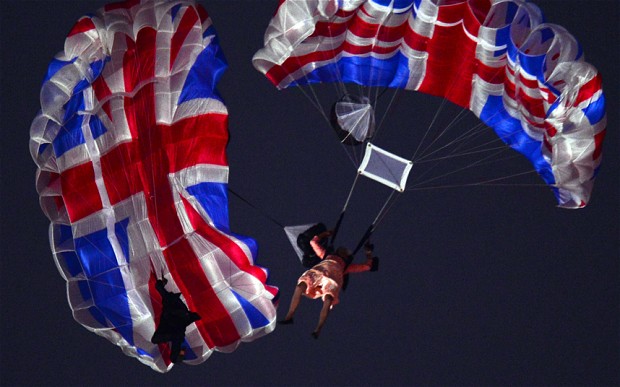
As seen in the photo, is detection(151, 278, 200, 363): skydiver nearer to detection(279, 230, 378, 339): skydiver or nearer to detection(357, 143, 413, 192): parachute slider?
detection(279, 230, 378, 339): skydiver

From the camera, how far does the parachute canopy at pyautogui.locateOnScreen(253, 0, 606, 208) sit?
10.4 m

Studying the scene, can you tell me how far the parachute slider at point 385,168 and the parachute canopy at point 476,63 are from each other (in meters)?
0.61

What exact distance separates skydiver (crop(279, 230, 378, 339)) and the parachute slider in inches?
35.0

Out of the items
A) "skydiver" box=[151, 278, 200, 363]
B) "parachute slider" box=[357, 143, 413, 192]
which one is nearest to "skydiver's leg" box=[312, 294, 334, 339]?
"skydiver" box=[151, 278, 200, 363]

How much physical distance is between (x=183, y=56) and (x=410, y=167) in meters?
1.94

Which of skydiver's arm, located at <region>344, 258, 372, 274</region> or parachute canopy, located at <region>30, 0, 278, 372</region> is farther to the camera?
skydiver's arm, located at <region>344, 258, 372, 274</region>

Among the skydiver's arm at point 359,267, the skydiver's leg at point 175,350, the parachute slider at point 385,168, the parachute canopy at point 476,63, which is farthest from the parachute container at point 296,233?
the skydiver's leg at point 175,350

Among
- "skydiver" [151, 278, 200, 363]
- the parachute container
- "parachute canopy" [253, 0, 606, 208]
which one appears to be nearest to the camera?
"skydiver" [151, 278, 200, 363]

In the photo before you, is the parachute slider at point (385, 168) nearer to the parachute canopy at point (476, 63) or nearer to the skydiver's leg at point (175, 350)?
the parachute canopy at point (476, 63)

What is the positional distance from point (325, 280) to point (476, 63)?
85.3 inches

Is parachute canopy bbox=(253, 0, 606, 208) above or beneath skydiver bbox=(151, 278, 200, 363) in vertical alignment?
above

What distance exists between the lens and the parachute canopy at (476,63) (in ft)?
34.2

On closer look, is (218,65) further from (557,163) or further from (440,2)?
(557,163)

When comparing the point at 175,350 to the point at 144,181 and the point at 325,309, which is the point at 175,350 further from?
the point at 144,181
